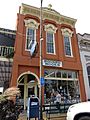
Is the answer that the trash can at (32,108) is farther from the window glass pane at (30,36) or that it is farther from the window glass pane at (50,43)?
the window glass pane at (50,43)

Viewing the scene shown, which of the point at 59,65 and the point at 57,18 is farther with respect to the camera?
the point at 57,18

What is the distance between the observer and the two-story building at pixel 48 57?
650 inches

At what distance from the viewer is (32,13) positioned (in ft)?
61.2

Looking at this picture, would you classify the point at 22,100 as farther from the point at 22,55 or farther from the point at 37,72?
the point at 22,55

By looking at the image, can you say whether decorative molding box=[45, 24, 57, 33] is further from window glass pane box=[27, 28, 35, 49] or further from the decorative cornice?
window glass pane box=[27, 28, 35, 49]

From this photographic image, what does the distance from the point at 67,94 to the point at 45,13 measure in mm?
9079

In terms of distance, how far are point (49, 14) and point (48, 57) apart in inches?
204

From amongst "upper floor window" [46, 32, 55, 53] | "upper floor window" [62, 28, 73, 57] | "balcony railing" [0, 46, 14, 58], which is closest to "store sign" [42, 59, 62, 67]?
"upper floor window" [46, 32, 55, 53]

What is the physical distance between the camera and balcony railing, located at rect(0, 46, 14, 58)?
15.9 m

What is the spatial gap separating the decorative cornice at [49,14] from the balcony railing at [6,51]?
4.49 meters

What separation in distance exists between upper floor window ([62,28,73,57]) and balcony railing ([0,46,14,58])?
6278 millimetres

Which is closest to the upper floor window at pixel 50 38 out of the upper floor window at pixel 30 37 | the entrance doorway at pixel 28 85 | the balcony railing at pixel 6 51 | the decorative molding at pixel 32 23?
the decorative molding at pixel 32 23

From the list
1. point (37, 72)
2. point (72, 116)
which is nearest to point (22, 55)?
point (37, 72)

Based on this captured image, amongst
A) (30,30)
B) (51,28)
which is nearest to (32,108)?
(30,30)
